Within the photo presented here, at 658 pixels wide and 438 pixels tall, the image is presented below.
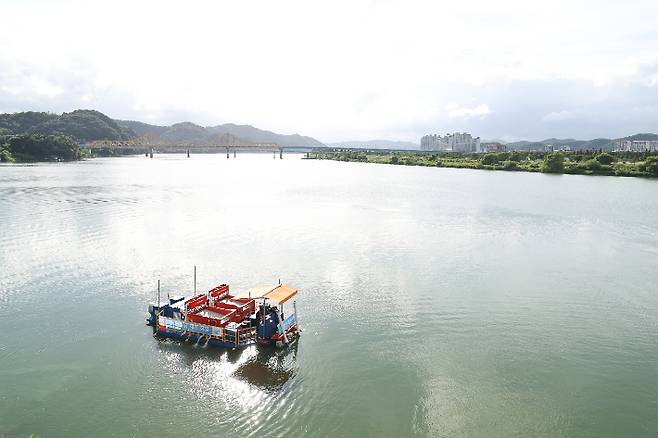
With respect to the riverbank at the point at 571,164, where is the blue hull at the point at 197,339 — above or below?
below

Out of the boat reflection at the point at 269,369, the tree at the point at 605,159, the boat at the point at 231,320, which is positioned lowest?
the boat reflection at the point at 269,369

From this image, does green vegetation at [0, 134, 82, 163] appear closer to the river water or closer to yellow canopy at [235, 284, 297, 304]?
the river water

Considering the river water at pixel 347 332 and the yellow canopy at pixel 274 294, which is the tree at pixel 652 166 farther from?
the yellow canopy at pixel 274 294

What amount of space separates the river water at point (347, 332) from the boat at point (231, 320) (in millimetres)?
698

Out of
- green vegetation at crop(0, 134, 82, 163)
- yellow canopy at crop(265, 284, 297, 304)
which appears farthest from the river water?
green vegetation at crop(0, 134, 82, 163)

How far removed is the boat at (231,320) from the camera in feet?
75.0

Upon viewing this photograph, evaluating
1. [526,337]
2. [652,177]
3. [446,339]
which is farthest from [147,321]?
[652,177]

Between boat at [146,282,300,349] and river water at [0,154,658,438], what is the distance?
0.70 m

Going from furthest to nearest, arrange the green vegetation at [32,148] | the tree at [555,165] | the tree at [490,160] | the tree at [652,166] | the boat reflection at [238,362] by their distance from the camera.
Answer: the tree at [490,160] → the green vegetation at [32,148] → the tree at [555,165] → the tree at [652,166] → the boat reflection at [238,362]

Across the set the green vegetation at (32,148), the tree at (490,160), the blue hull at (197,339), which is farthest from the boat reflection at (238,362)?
the green vegetation at (32,148)

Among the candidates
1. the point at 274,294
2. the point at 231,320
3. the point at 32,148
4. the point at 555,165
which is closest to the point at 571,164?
the point at 555,165

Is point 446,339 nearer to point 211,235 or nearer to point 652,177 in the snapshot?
point 211,235

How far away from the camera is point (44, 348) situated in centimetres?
2258

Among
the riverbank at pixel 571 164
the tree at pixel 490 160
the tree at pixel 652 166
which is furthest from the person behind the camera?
the tree at pixel 490 160
